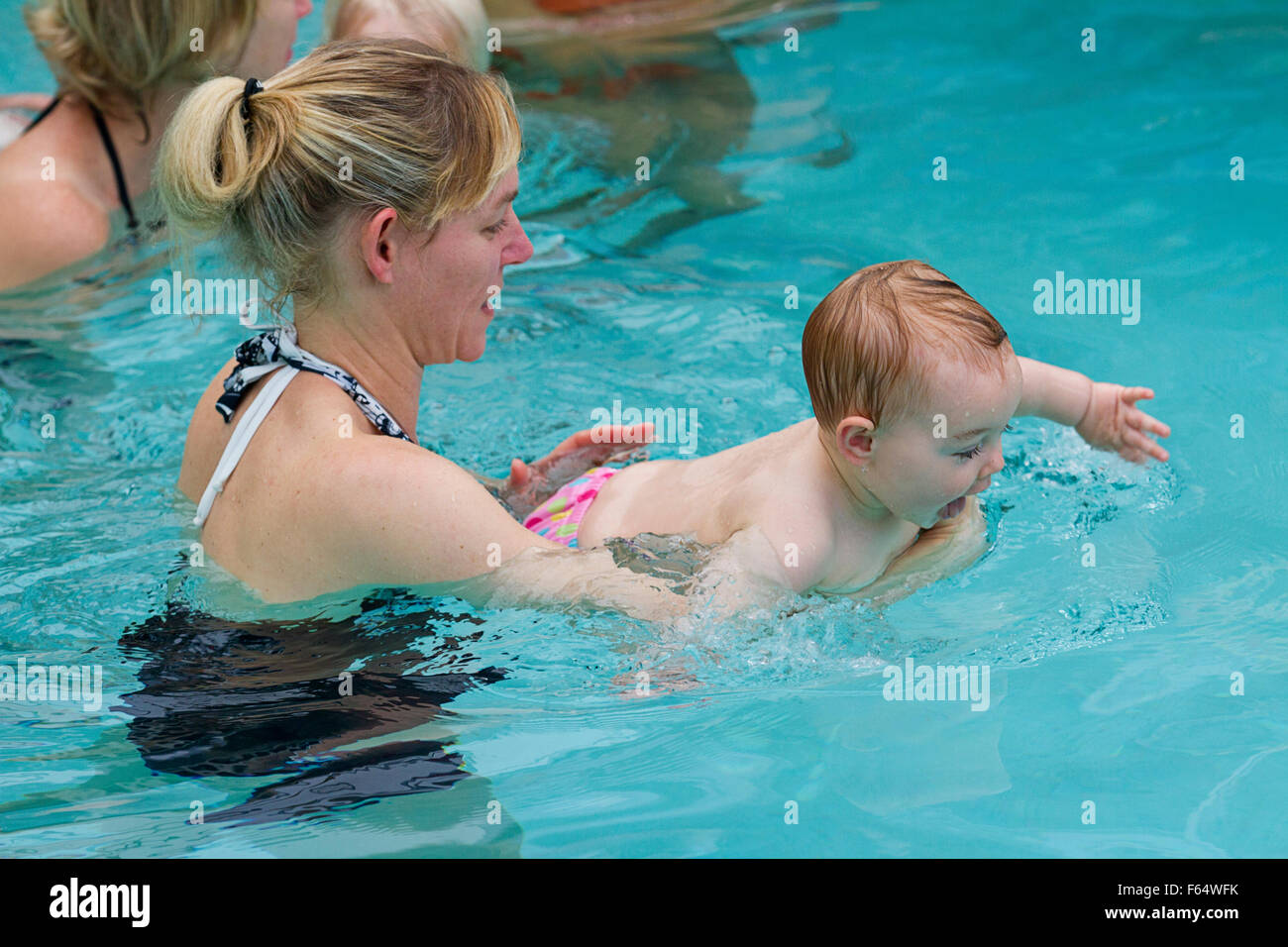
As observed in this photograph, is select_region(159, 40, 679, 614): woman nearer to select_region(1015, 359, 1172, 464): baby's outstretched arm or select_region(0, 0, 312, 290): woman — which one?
select_region(1015, 359, 1172, 464): baby's outstretched arm

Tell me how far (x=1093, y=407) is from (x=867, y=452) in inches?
31.1

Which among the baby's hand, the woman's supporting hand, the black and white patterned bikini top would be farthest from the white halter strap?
the baby's hand

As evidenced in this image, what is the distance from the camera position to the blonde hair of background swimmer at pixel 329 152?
2533 millimetres

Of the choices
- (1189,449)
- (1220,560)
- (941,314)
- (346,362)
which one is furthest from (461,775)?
(1189,449)

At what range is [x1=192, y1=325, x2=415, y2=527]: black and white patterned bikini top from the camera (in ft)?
8.98

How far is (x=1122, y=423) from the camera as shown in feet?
11.0

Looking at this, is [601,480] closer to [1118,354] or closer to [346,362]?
[346,362]

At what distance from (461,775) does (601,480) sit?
0.99m

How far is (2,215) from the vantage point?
13.0 ft

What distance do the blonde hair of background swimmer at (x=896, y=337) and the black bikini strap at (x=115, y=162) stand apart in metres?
2.41

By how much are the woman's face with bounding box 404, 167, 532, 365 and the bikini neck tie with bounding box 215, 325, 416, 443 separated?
0.58 ft

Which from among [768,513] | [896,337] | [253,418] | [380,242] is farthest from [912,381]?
[253,418]

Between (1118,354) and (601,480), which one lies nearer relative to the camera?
(601,480)

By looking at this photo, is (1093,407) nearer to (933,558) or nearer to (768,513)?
(933,558)
